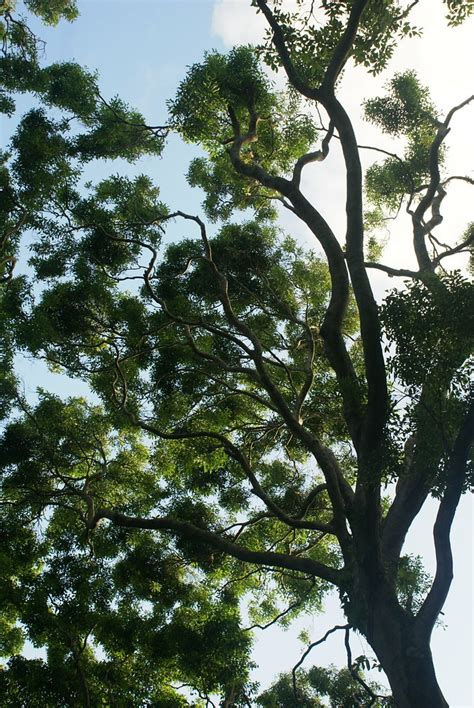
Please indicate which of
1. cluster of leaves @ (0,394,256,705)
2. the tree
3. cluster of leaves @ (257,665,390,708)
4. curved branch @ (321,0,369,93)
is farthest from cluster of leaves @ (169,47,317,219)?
cluster of leaves @ (257,665,390,708)

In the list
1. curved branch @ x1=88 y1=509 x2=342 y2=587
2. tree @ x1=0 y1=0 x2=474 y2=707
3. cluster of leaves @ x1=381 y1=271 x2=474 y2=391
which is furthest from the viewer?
tree @ x1=0 y1=0 x2=474 y2=707

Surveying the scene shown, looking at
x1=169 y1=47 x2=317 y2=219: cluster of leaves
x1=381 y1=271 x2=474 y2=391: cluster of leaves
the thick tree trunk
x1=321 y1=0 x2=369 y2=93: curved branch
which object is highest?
x1=169 y1=47 x2=317 y2=219: cluster of leaves

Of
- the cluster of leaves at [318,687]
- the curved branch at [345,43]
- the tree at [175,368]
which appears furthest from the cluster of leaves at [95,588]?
→ the curved branch at [345,43]

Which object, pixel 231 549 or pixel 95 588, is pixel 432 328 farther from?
pixel 95 588

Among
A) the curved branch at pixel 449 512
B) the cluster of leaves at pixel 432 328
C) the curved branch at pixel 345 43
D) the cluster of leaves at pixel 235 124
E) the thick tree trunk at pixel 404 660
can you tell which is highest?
the cluster of leaves at pixel 235 124

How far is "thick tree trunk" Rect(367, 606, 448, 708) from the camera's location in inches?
233

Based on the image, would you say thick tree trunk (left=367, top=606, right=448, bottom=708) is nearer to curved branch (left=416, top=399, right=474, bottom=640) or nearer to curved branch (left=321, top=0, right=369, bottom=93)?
curved branch (left=416, top=399, right=474, bottom=640)

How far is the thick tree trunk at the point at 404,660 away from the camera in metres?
5.92

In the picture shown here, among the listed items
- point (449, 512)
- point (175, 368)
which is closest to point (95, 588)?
point (175, 368)

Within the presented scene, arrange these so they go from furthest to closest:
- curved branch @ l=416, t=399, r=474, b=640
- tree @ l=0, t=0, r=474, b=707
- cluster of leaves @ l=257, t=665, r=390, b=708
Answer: cluster of leaves @ l=257, t=665, r=390, b=708 < tree @ l=0, t=0, r=474, b=707 < curved branch @ l=416, t=399, r=474, b=640

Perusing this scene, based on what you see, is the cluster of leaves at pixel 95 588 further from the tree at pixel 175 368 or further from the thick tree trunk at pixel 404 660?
the thick tree trunk at pixel 404 660

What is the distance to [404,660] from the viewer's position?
616 cm

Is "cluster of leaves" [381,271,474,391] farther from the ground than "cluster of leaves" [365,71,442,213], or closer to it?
closer to it

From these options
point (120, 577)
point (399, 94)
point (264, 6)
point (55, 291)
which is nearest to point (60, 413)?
point (55, 291)
